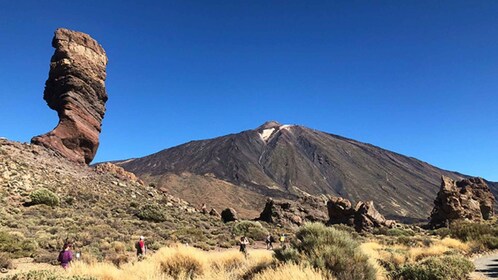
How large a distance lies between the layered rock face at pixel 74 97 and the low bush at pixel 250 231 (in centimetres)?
1646

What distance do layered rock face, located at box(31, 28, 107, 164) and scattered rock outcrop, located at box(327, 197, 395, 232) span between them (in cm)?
2765

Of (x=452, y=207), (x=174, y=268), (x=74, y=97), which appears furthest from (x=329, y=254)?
(x=452, y=207)

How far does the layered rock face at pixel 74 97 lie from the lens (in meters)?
35.0

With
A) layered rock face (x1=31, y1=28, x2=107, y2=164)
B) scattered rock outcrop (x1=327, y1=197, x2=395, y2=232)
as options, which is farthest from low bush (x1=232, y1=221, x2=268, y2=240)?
layered rock face (x1=31, y1=28, x2=107, y2=164)

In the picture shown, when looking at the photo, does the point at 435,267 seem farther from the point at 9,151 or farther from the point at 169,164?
the point at 169,164

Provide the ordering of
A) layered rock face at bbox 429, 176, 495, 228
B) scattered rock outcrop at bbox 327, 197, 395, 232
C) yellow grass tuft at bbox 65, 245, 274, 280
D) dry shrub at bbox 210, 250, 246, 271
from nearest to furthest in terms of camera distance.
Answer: yellow grass tuft at bbox 65, 245, 274, 280 → dry shrub at bbox 210, 250, 246, 271 → scattered rock outcrop at bbox 327, 197, 395, 232 → layered rock face at bbox 429, 176, 495, 228

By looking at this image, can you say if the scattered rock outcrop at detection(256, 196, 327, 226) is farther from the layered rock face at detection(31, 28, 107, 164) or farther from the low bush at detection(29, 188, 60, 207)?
the low bush at detection(29, 188, 60, 207)

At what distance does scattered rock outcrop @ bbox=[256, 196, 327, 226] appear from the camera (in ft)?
141

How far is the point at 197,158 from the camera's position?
17900 cm

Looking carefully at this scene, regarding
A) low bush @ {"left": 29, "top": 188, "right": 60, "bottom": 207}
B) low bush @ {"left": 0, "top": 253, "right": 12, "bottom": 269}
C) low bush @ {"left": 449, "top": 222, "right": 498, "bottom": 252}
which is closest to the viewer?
low bush @ {"left": 0, "top": 253, "right": 12, "bottom": 269}

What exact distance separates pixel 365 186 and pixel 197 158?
7819 centimetres

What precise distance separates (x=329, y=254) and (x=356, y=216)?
36.9 meters

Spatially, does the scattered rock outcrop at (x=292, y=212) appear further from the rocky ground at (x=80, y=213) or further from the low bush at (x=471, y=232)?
the low bush at (x=471, y=232)

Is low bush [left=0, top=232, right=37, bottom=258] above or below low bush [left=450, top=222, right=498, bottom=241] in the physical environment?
above
